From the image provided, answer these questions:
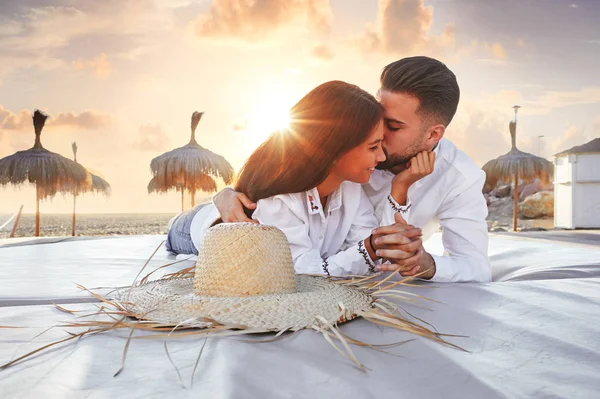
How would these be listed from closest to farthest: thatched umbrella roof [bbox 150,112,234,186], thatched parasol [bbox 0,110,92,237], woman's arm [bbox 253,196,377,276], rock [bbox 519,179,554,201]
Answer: woman's arm [bbox 253,196,377,276]
thatched parasol [bbox 0,110,92,237]
thatched umbrella roof [bbox 150,112,234,186]
rock [bbox 519,179,554,201]

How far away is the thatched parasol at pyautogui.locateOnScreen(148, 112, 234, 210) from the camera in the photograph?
7.86m

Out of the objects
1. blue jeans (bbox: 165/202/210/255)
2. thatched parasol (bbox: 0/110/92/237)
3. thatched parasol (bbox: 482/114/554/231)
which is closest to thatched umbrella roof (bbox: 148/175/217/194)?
thatched parasol (bbox: 0/110/92/237)

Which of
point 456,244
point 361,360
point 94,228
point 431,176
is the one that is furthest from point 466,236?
point 94,228

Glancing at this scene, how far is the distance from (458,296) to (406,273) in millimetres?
234

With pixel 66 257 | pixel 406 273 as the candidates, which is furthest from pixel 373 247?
pixel 66 257

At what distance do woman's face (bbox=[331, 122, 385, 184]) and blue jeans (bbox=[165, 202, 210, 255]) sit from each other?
50.9 inches

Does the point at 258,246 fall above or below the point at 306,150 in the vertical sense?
below

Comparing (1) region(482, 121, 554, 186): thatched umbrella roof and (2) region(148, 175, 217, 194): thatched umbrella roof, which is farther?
(1) region(482, 121, 554, 186): thatched umbrella roof

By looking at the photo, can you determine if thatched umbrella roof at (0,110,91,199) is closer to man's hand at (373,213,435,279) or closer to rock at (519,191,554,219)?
man's hand at (373,213,435,279)

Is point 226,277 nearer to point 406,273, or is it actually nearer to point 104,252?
point 406,273

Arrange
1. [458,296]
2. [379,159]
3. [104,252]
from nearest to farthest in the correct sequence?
[458,296] → [379,159] → [104,252]

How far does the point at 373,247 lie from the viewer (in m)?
1.64

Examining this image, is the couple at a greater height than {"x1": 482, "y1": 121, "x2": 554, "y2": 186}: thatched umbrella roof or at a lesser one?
lesser

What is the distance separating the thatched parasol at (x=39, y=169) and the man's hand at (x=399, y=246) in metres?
7.23
